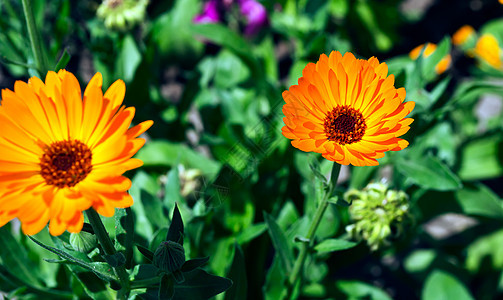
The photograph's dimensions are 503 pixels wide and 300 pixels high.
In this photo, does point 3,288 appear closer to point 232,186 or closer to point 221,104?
point 232,186

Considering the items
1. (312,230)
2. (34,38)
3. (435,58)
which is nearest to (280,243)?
(312,230)

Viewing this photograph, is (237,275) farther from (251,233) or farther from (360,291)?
(360,291)

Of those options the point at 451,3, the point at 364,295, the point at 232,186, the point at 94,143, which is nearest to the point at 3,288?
the point at 232,186

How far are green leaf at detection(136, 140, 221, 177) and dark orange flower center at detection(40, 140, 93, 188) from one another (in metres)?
1.20

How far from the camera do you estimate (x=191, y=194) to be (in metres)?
2.21

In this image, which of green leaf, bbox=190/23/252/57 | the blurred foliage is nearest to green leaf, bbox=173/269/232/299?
the blurred foliage

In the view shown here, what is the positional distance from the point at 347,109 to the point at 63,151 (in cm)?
72

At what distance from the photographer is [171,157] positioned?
7.87ft

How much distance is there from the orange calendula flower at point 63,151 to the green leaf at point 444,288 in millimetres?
1672

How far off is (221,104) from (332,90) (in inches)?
53.5

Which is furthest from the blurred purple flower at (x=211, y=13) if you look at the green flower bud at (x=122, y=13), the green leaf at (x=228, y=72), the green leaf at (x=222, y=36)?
the green flower bud at (x=122, y=13)

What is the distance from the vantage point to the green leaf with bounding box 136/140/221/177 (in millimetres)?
2380

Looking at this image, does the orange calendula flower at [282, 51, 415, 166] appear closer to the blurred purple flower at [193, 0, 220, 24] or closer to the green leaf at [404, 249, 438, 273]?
the green leaf at [404, 249, 438, 273]

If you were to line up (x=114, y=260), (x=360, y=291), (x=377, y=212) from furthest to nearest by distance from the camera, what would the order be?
1. (x=360, y=291)
2. (x=377, y=212)
3. (x=114, y=260)
